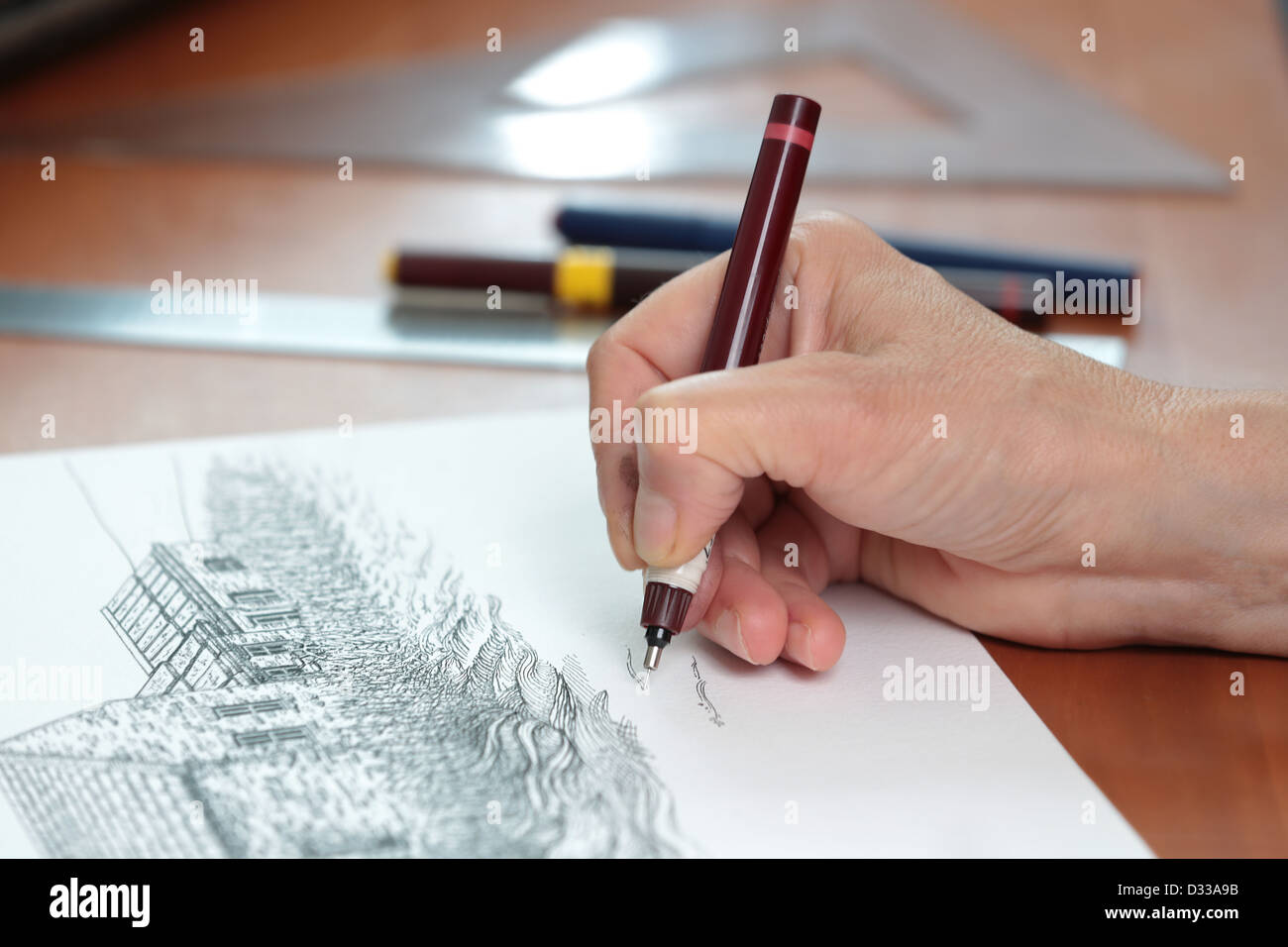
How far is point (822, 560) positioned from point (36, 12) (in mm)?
1022

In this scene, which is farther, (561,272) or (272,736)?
(561,272)

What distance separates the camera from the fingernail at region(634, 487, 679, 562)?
54 cm

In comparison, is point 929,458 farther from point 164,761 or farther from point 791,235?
point 164,761

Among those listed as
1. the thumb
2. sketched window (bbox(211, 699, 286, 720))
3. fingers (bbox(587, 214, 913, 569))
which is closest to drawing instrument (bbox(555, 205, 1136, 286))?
fingers (bbox(587, 214, 913, 569))

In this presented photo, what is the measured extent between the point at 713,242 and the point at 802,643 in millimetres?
450

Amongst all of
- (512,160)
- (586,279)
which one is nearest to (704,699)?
(586,279)

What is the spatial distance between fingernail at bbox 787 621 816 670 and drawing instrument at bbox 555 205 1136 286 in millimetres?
407

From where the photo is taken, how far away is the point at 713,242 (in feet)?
3.06

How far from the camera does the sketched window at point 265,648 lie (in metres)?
0.57

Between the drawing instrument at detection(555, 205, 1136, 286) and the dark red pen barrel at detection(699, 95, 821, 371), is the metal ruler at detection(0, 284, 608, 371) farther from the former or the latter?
the dark red pen barrel at detection(699, 95, 821, 371)

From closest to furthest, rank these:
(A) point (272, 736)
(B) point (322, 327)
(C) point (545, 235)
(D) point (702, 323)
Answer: (A) point (272, 736) → (D) point (702, 323) → (B) point (322, 327) → (C) point (545, 235)

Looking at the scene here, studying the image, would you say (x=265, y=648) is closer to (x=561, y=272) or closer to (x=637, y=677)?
(x=637, y=677)

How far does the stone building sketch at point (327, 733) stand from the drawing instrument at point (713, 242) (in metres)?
0.39

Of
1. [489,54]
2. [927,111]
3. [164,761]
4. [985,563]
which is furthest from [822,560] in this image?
[489,54]
